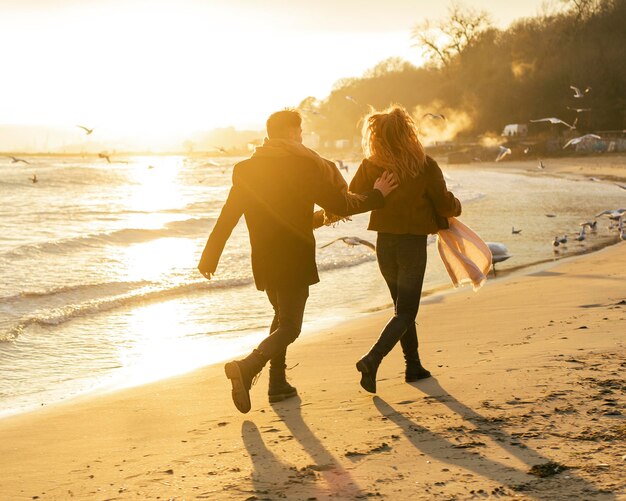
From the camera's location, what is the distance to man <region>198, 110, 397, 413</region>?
4508 millimetres

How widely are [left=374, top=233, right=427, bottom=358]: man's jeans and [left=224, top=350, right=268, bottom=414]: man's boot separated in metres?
0.65

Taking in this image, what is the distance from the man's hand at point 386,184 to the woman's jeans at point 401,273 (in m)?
0.25

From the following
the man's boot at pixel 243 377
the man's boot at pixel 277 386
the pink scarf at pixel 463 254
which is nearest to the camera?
the man's boot at pixel 243 377

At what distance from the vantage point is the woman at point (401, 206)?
462 cm

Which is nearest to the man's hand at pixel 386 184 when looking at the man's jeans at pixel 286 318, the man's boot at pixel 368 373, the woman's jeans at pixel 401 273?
the woman's jeans at pixel 401 273

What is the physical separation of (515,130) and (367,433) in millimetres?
63212

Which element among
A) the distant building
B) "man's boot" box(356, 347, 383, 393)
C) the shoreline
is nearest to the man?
"man's boot" box(356, 347, 383, 393)

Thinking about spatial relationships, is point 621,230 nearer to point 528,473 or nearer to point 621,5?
point 528,473

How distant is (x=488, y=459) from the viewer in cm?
342

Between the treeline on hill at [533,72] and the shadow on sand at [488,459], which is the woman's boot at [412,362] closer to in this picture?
the shadow on sand at [488,459]

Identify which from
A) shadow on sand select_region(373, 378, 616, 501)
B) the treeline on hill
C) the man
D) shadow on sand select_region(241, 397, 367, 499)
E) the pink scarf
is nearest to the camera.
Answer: shadow on sand select_region(373, 378, 616, 501)

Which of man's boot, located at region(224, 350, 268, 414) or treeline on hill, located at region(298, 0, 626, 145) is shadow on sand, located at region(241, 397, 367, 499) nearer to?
man's boot, located at region(224, 350, 268, 414)

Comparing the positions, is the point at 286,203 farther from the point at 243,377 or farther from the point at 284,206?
the point at 243,377

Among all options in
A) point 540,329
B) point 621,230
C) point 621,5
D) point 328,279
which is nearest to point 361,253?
point 328,279
